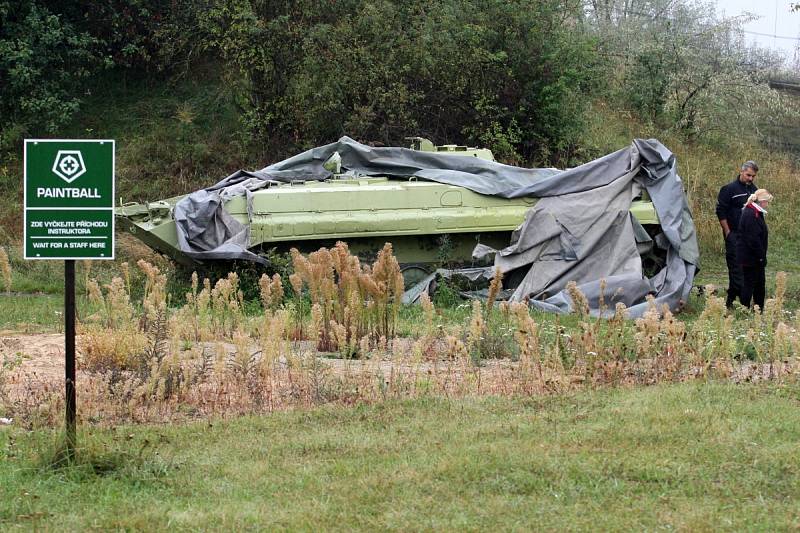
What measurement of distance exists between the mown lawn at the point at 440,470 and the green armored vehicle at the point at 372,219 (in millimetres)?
6609

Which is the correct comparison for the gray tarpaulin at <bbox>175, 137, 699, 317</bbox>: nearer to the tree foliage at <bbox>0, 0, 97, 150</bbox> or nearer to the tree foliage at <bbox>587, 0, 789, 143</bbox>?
the tree foliage at <bbox>0, 0, 97, 150</bbox>

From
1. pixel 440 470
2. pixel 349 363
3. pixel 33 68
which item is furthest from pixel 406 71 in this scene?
pixel 440 470

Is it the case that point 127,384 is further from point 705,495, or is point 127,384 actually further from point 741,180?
point 741,180

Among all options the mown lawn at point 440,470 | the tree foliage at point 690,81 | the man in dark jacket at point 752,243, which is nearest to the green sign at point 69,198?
the mown lawn at point 440,470

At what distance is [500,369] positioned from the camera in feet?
28.9

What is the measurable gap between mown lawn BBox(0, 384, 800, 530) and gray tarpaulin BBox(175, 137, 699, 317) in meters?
6.37

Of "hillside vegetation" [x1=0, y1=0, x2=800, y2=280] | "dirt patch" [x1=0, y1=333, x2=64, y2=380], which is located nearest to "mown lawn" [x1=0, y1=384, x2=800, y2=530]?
"dirt patch" [x1=0, y1=333, x2=64, y2=380]

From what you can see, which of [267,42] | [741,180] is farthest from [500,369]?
[267,42]

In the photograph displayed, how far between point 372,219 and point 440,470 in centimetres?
821

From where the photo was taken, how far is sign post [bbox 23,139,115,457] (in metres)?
5.82

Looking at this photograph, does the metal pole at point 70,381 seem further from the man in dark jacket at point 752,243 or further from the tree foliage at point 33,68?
the tree foliage at point 33,68

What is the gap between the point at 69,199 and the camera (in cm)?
584

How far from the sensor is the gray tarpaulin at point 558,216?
13.6m

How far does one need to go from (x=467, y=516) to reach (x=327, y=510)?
65 centimetres
